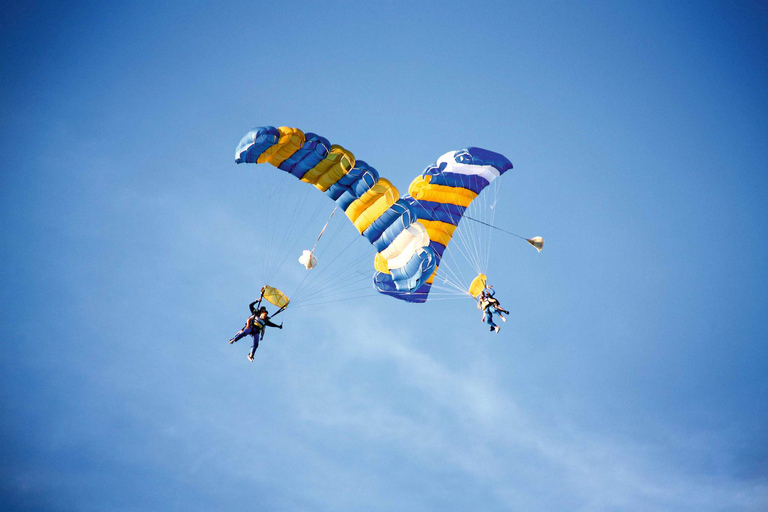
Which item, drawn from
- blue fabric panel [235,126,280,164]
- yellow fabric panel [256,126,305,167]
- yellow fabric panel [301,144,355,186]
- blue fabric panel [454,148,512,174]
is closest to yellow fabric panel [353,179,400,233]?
yellow fabric panel [301,144,355,186]

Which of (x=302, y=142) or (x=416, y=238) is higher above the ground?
(x=302, y=142)

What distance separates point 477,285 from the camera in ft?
40.3

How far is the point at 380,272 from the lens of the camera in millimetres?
12500

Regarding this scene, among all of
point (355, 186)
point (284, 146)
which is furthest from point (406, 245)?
point (284, 146)

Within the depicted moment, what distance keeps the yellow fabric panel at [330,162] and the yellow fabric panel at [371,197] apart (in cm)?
68

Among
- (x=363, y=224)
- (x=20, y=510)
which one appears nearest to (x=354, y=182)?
(x=363, y=224)

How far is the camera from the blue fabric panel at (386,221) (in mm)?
10695

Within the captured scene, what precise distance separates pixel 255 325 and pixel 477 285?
4.82 meters

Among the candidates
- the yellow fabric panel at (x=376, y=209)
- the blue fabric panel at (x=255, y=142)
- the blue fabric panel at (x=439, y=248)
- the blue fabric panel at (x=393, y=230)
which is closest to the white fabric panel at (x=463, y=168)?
the blue fabric panel at (x=439, y=248)

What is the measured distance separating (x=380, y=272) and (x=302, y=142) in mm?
3447

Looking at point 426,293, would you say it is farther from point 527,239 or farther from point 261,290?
point 261,290

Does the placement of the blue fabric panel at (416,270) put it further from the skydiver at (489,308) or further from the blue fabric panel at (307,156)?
the blue fabric panel at (307,156)

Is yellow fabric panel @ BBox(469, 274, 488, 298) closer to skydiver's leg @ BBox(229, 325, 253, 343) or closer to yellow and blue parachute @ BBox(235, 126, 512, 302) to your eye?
yellow and blue parachute @ BBox(235, 126, 512, 302)

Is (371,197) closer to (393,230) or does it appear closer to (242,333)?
(393,230)
